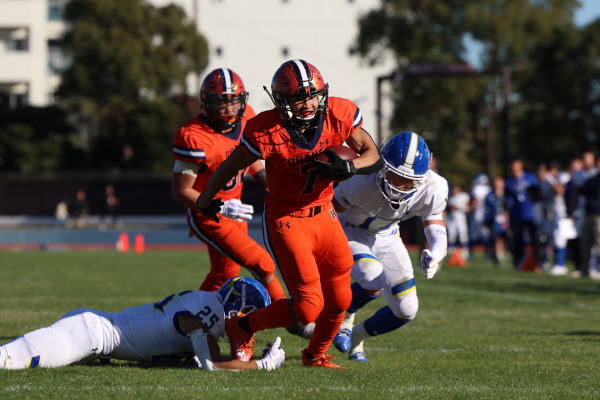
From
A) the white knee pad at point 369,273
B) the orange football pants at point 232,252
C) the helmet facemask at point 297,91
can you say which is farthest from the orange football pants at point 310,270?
the orange football pants at point 232,252

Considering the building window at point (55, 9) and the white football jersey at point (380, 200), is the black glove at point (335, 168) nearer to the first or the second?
the white football jersey at point (380, 200)

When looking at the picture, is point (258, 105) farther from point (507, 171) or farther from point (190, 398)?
point (190, 398)

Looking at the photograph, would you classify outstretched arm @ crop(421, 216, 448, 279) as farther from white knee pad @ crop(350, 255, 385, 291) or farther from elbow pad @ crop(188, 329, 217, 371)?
elbow pad @ crop(188, 329, 217, 371)

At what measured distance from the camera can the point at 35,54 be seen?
51.5 m

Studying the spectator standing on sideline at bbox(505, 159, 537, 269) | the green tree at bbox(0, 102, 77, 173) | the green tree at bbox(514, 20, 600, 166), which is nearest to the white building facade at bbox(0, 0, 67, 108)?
the green tree at bbox(0, 102, 77, 173)

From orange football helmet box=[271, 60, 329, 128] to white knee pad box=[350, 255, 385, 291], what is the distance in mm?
1163

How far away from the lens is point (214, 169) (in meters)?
6.62

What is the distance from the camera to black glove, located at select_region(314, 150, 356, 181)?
495 centimetres

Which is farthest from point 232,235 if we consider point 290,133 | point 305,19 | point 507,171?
point 305,19

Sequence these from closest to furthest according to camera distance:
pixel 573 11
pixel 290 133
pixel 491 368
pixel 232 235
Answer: pixel 290 133
pixel 491 368
pixel 232 235
pixel 573 11

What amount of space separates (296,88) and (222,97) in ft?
5.02

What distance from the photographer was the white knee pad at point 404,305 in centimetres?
589

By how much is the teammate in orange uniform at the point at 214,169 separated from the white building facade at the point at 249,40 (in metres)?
43.2

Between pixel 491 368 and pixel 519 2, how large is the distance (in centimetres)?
3584
